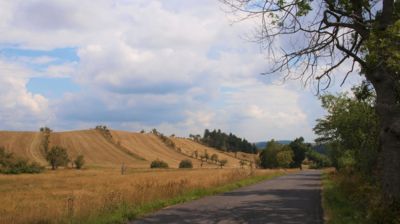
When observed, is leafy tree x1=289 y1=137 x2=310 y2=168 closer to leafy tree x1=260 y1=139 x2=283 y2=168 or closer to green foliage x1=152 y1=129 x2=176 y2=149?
leafy tree x1=260 y1=139 x2=283 y2=168

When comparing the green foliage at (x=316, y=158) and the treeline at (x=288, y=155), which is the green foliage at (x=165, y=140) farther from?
the green foliage at (x=316, y=158)

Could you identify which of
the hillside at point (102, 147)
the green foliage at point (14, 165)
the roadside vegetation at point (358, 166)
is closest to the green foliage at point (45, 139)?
the hillside at point (102, 147)

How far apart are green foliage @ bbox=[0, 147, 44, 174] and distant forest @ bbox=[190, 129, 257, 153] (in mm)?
105117

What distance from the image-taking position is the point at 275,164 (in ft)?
388

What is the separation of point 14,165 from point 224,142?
112 meters

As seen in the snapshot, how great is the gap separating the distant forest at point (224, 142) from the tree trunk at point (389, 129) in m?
174

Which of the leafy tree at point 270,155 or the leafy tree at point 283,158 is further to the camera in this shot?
the leafy tree at point 270,155

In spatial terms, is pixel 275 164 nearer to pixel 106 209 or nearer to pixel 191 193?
pixel 191 193

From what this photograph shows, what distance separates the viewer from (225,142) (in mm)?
191375

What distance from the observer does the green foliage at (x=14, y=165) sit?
8175cm

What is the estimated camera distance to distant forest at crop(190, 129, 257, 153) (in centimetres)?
19050

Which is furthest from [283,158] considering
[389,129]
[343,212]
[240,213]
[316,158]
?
[389,129]

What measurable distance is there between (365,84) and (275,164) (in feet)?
334

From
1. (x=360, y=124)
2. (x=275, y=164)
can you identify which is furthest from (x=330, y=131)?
(x=275, y=164)
